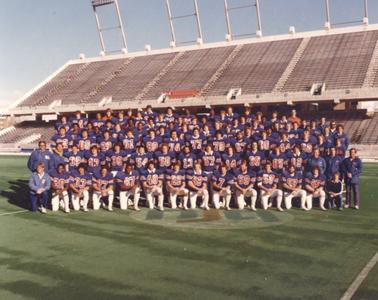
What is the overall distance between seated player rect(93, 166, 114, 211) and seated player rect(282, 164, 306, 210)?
13.4 feet

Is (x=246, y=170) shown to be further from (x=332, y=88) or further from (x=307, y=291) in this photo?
(x=332, y=88)

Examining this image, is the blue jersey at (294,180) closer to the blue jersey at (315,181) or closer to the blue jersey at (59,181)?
the blue jersey at (315,181)

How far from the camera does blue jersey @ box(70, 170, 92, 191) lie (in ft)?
33.5

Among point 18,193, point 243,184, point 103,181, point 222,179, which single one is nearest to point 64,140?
point 103,181

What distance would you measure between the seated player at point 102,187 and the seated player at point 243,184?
9.72ft

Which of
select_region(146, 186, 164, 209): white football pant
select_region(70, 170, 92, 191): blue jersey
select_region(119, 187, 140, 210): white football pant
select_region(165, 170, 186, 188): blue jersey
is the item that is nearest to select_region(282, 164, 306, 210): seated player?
select_region(165, 170, 186, 188): blue jersey

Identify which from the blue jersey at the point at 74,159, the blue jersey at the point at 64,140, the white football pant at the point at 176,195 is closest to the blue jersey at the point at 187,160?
the white football pant at the point at 176,195

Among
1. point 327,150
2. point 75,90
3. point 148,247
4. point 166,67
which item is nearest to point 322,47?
point 166,67

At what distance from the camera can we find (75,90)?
125 ft

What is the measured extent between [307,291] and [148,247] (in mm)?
2798

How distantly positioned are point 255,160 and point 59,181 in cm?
469

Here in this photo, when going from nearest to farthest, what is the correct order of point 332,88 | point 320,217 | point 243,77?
point 320,217 < point 332,88 < point 243,77

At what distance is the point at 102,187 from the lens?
33.9ft

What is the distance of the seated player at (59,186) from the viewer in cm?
1009
